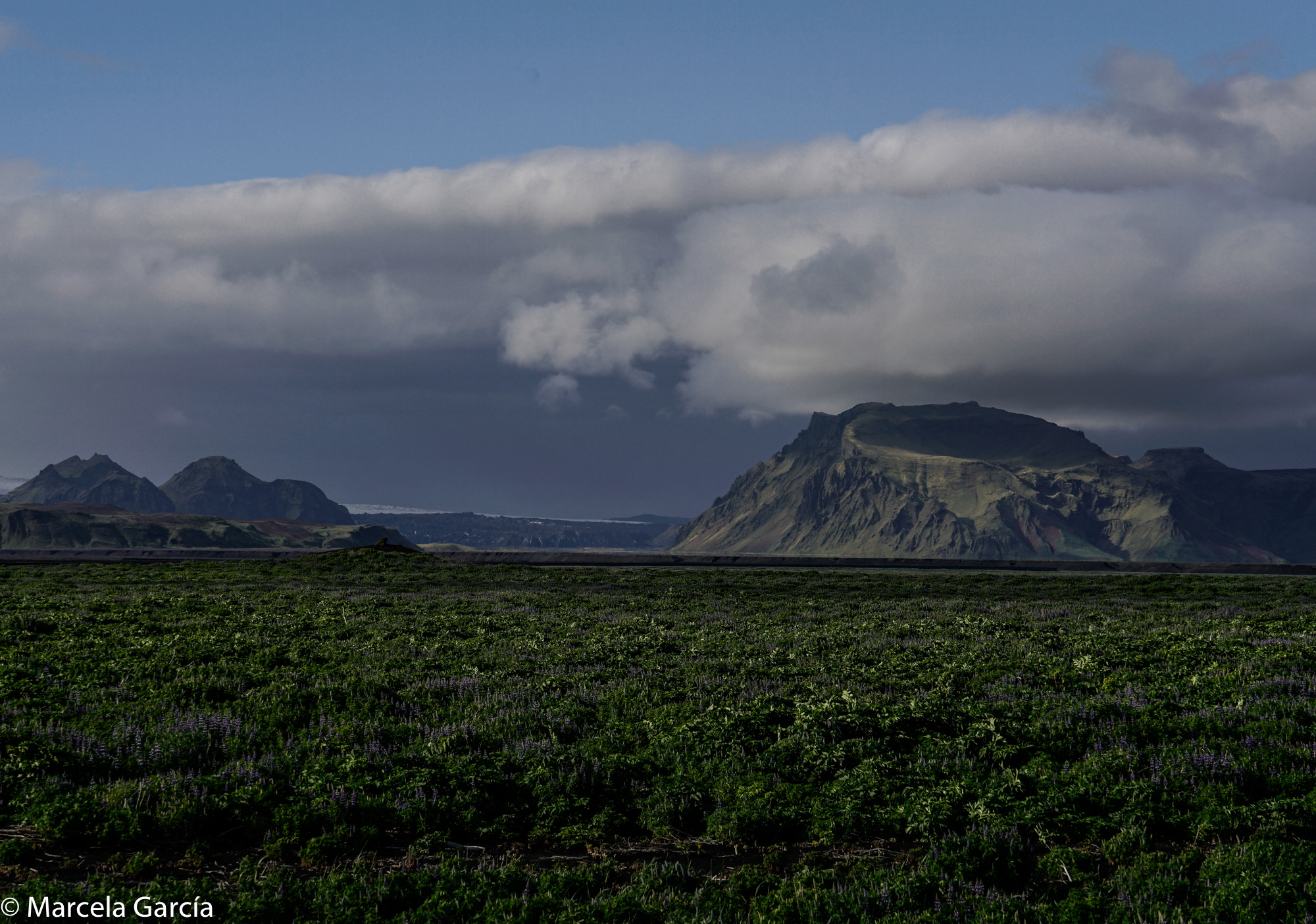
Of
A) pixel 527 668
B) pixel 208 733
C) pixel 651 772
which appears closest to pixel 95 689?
pixel 208 733

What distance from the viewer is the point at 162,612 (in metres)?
35.0

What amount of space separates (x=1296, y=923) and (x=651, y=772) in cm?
919

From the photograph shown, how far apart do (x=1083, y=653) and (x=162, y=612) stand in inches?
1453

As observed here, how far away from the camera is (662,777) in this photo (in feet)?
46.1

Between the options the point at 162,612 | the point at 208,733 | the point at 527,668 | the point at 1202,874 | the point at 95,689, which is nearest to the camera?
the point at 1202,874

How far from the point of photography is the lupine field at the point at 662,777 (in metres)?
9.78

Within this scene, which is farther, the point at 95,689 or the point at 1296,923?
the point at 95,689

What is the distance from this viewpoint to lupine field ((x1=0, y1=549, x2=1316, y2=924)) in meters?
9.78

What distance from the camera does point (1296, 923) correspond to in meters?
8.74

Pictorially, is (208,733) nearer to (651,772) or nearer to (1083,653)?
(651,772)

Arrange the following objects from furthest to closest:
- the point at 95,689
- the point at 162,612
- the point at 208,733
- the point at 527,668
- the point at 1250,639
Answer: the point at 162,612 → the point at 1250,639 → the point at 527,668 → the point at 95,689 → the point at 208,733


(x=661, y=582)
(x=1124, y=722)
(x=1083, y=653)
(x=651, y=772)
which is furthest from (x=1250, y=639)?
(x=661, y=582)

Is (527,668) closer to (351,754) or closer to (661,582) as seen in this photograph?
(351,754)

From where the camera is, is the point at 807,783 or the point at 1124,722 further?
the point at 1124,722
